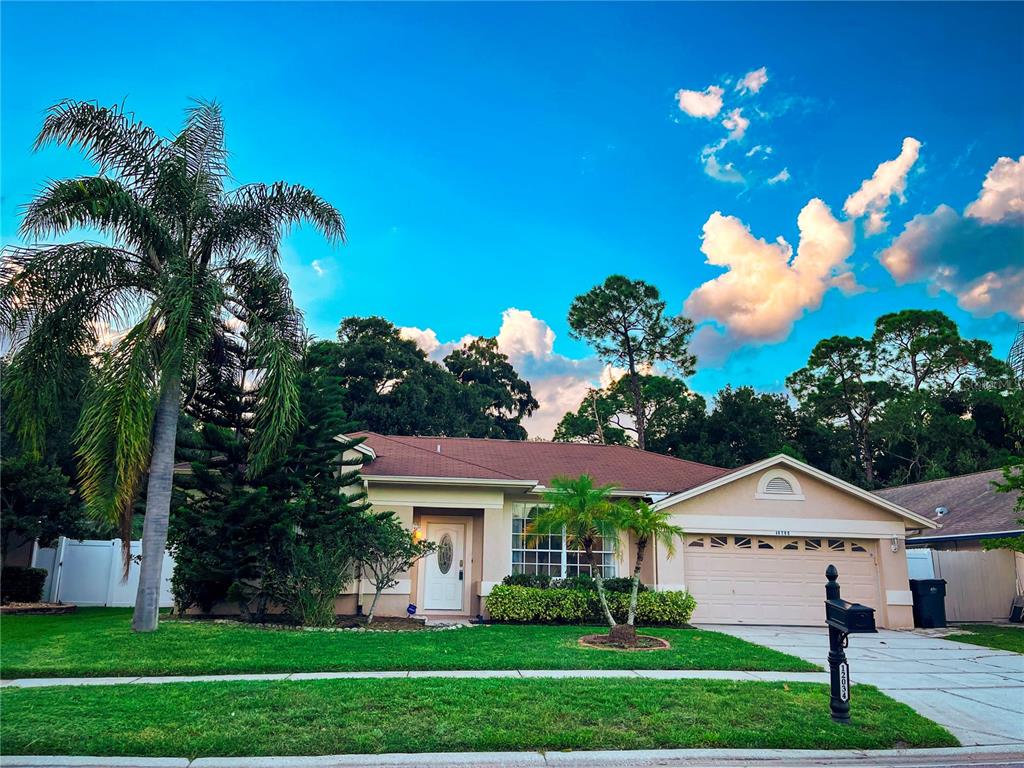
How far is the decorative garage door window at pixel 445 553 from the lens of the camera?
54.6 ft

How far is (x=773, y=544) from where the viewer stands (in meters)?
16.8

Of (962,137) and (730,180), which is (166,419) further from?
(962,137)

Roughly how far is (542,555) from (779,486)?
20.2 ft

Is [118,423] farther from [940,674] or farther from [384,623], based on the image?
[940,674]

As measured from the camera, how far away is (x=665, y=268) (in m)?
22.3

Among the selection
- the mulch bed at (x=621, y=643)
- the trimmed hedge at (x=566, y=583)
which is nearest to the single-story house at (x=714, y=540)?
the trimmed hedge at (x=566, y=583)

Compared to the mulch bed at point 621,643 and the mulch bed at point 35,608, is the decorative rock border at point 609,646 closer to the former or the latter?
the mulch bed at point 621,643

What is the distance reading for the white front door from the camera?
16406 mm

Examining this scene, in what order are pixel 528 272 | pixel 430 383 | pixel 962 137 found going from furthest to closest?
pixel 430 383, pixel 528 272, pixel 962 137

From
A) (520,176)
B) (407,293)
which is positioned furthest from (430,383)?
(520,176)

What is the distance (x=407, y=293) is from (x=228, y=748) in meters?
16.8

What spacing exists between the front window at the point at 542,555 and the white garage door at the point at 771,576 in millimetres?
2319

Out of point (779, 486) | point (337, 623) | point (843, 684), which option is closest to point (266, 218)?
point (337, 623)

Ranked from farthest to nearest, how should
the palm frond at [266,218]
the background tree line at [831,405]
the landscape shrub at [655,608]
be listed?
1. the background tree line at [831,405]
2. the landscape shrub at [655,608]
3. the palm frond at [266,218]
